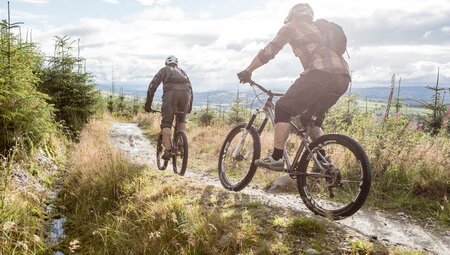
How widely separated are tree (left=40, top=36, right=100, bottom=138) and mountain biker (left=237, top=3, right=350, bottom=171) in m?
8.99

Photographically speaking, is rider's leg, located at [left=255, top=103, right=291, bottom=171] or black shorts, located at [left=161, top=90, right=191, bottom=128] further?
black shorts, located at [left=161, top=90, right=191, bottom=128]

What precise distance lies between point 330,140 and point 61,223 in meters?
4.45

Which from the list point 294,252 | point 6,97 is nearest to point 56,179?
point 6,97

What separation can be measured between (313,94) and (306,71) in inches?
11.7

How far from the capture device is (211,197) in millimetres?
5820

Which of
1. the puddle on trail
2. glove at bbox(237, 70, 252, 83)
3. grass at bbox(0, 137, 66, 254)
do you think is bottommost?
the puddle on trail

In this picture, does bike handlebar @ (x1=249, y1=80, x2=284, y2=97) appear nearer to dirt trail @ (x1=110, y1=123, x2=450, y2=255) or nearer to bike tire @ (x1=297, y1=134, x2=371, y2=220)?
bike tire @ (x1=297, y1=134, x2=371, y2=220)

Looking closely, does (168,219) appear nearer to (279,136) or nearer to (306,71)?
(279,136)

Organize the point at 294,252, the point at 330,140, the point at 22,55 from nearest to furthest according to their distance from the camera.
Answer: the point at 294,252 → the point at 330,140 → the point at 22,55

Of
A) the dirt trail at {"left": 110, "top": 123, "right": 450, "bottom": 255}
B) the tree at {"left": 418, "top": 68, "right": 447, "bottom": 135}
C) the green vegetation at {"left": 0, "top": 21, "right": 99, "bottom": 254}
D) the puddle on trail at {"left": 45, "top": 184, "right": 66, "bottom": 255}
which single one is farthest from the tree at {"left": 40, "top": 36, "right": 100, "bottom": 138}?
the tree at {"left": 418, "top": 68, "right": 447, "bottom": 135}

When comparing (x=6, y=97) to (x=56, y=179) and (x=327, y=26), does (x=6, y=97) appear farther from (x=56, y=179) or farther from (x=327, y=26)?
(x=327, y=26)

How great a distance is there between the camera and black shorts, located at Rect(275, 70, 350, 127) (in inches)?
189

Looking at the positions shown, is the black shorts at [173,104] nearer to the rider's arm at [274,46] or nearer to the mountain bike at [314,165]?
the mountain bike at [314,165]

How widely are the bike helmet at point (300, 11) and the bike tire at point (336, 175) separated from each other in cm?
154
